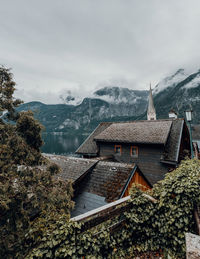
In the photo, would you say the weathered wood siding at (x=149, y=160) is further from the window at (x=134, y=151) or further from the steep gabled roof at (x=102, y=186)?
the steep gabled roof at (x=102, y=186)

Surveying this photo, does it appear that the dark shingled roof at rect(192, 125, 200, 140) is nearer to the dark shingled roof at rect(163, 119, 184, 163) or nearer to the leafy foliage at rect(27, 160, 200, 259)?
the dark shingled roof at rect(163, 119, 184, 163)

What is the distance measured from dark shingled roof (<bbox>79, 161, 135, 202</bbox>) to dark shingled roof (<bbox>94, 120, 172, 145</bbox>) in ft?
23.0

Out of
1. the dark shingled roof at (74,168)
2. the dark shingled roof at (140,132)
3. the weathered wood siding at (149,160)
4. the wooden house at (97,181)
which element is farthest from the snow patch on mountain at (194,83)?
the dark shingled roof at (74,168)

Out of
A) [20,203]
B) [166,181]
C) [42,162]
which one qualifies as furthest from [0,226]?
[166,181]

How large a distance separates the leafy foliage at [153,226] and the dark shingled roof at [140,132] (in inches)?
384

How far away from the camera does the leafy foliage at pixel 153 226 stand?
3002 mm

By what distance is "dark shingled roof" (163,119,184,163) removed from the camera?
1360 centimetres

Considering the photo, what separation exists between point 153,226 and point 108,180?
12.3 ft

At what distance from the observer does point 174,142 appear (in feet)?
47.9

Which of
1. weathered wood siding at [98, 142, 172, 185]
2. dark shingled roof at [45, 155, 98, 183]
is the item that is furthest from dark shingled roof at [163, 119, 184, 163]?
dark shingled roof at [45, 155, 98, 183]

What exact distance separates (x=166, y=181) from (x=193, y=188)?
0.74 meters

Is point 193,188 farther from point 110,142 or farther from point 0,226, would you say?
point 110,142

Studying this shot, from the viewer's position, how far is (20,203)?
4.07 metres

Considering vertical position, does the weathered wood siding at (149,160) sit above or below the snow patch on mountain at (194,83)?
below
